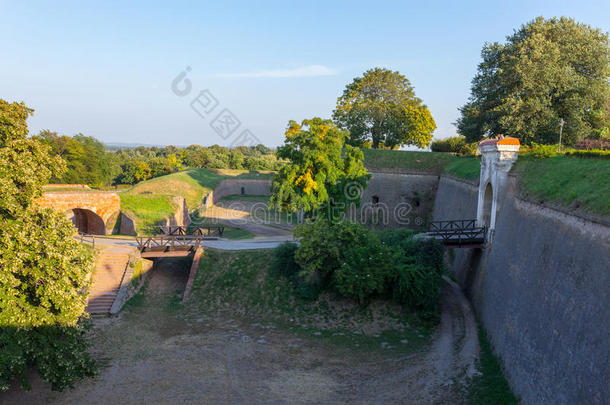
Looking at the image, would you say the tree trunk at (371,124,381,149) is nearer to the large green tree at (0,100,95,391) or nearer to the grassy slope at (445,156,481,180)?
the grassy slope at (445,156,481,180)

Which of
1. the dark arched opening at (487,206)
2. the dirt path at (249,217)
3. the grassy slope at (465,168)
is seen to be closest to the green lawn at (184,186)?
the dirt path at (249,217)

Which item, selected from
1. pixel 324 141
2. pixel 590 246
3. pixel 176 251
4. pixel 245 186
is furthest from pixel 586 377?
pixel 245 186

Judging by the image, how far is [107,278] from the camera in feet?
65.2

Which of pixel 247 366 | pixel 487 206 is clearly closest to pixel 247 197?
pixel 487 206

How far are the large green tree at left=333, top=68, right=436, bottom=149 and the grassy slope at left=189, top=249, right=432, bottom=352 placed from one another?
2263 centimetres

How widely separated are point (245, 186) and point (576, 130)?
40073 mm

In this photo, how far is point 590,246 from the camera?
33.5 feet

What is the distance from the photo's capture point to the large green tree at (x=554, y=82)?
26.7 meters

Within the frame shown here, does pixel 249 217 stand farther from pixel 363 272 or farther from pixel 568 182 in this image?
pixel 568 182

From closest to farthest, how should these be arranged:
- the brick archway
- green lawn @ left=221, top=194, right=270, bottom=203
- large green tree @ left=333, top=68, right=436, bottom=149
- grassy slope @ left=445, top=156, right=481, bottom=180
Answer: grassy slope @ left=445, top=156, right=481, bottom=180 → the brick archway → large green tree @ left=333, top=68, right=436, bottom=149 → green lawn @ left=221, top=194, right=270, bottom=203

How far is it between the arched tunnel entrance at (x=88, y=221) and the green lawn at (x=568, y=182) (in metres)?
26.9

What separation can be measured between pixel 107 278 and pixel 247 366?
387 inches

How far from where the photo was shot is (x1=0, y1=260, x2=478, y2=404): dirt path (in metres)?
12.2

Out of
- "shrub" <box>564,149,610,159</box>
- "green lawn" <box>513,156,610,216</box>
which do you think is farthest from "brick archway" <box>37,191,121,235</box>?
"shrub" <box>564,149,610,159</box>
